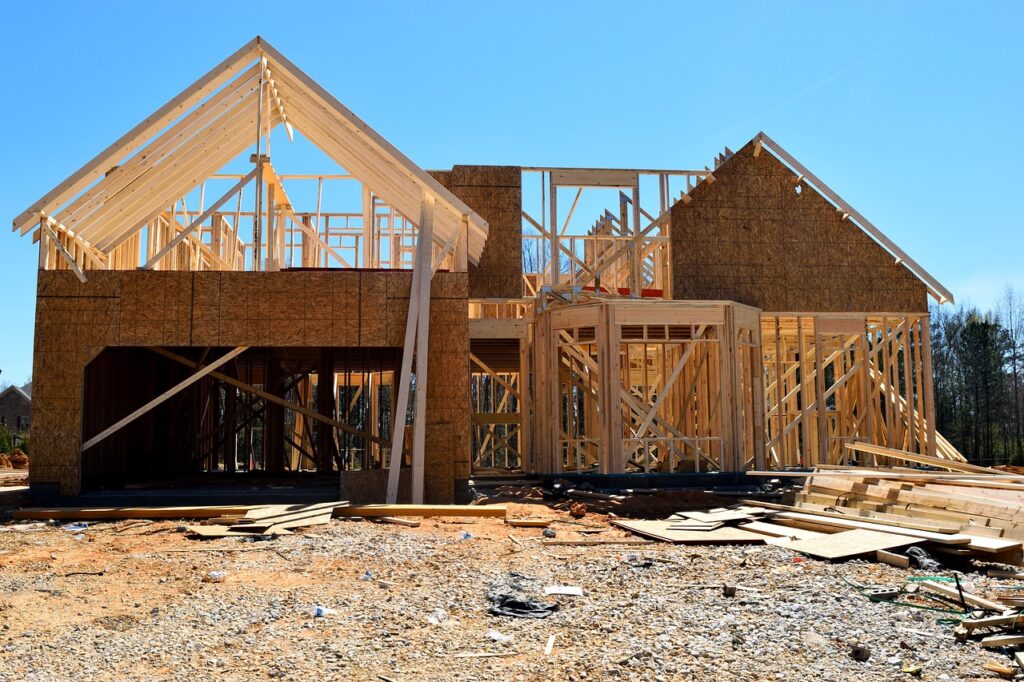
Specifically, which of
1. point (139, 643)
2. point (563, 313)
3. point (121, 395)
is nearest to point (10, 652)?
point (139, 643)

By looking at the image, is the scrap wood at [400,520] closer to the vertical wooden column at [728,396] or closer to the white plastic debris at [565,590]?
the white plastic debris at [565,590]

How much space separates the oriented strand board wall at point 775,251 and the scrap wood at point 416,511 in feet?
27.0

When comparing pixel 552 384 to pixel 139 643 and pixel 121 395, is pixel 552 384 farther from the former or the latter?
pixel 139 643

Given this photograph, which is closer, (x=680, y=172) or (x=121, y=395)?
(x=121, y=395)

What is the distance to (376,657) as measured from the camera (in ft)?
17.5

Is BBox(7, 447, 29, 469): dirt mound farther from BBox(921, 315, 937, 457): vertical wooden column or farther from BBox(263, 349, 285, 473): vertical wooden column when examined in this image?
BBox(921, 315, 937, 457): vertical wooden column

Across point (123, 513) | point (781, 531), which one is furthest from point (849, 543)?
Result: point (123, 513)

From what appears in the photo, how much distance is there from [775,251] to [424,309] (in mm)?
9144

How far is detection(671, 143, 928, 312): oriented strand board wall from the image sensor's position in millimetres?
18406

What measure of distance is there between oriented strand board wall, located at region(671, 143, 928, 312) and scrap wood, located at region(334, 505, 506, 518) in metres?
8.24

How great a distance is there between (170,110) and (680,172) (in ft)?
35.3

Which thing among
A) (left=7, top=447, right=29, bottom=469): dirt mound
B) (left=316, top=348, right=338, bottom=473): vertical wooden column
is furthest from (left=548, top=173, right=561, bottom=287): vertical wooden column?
(left=7, top=447, right=29, bottom=469): dirt mound

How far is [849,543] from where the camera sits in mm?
9016

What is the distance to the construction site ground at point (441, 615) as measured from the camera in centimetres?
512
